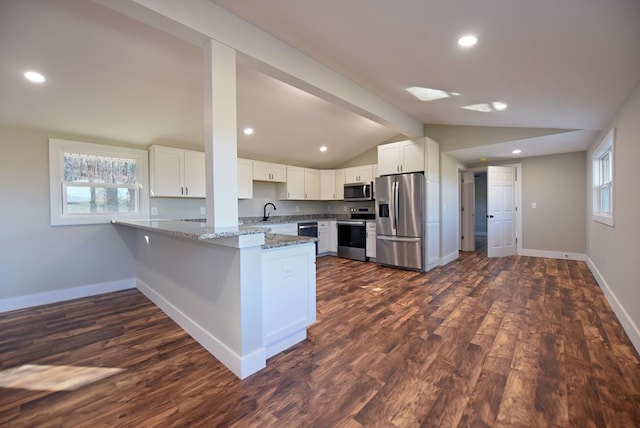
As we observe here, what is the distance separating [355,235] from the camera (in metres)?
5.75

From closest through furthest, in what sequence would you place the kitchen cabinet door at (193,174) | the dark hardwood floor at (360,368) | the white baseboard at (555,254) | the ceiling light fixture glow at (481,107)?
1. the dark hardwood floor at (360,368)
2. the ceiling light fixture glow at (481,107)
3. the kitchen cabinet door at (193,174)
4. the white baseboard at (555,254)

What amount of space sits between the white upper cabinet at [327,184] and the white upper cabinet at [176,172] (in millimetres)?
2857

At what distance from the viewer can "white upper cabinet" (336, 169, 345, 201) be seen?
6.32 meters

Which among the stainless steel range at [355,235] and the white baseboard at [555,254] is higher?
the stainless steel range at [355,235]

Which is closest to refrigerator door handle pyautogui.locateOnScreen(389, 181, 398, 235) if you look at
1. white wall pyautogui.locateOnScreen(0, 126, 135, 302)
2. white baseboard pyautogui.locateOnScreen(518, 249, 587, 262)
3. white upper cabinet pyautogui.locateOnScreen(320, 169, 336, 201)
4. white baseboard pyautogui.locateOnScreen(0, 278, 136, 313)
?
white upper cabinet pyautogui.locateOnScreen(320, 169, 336, 201)

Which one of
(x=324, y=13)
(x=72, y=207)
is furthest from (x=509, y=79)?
(x=72, y=207)

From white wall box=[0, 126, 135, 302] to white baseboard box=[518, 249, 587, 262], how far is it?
25.6 feet

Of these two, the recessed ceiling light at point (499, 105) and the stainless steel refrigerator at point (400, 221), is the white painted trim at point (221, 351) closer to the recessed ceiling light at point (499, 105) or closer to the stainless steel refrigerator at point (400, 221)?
the stainless steel refrigerator at point (400, 221)

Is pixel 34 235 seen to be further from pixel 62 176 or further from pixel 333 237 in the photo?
pixel 333 237

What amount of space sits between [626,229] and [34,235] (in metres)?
6.40

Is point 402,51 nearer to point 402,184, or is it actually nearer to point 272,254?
point 272,254

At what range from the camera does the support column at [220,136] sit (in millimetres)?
1956

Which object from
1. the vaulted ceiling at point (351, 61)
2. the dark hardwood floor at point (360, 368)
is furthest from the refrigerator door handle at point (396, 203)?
the dark hardwood floor at point (360, 368)

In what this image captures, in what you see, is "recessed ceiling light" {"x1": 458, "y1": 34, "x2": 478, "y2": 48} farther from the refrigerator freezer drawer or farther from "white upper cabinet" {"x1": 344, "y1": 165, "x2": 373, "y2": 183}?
"white upper cabinet" {"x1": 344, "y1": 165, "x2": 373, "y2": 183}
